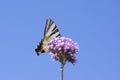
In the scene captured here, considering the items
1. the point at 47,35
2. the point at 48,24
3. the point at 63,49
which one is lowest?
the point at 63,49

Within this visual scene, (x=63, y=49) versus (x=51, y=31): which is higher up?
(x=51, y=31)

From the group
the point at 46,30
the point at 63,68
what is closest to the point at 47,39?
the point at 46,30

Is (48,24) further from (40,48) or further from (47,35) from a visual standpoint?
(40,48)

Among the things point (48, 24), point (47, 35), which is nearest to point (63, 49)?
point (47, 35)

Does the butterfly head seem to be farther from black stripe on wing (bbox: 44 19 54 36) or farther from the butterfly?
black stripe on wing (bbox: 44 19 54 36)

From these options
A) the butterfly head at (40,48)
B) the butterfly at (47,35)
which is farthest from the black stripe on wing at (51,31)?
the butterfly head at (40,48)

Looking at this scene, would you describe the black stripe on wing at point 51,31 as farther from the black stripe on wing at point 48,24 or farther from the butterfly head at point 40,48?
the butterfly head at point 40,48
